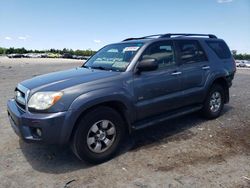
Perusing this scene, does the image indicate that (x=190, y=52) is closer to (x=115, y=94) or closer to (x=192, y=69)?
(x=192, y=69)

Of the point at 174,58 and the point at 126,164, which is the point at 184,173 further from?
the point at 174,58

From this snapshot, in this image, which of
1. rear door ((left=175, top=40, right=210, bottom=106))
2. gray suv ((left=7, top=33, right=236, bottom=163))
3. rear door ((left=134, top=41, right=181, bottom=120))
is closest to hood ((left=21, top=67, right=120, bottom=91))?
gray suv ((left=7, top=33, right=236, bottom=163))

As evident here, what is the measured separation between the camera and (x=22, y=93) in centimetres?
383

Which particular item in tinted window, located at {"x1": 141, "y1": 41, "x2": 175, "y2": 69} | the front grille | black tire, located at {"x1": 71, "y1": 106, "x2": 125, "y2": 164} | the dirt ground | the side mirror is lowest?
the dirt ground

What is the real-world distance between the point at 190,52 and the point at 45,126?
10.8 ft

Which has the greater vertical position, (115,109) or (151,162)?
(115,109)

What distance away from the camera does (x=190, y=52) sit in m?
5.24

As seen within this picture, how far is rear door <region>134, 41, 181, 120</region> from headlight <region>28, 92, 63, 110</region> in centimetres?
127

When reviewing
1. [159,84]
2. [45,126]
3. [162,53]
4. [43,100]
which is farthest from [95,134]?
[162,53]

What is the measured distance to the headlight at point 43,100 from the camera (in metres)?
3.37

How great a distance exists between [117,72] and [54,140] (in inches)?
55.8

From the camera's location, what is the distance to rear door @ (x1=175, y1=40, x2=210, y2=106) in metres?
4.95

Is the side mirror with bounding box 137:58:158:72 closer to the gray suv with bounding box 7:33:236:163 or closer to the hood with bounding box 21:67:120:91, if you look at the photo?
the gray suv with bounding box 7:33:236:163

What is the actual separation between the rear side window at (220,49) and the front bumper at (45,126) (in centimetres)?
Result: 391
